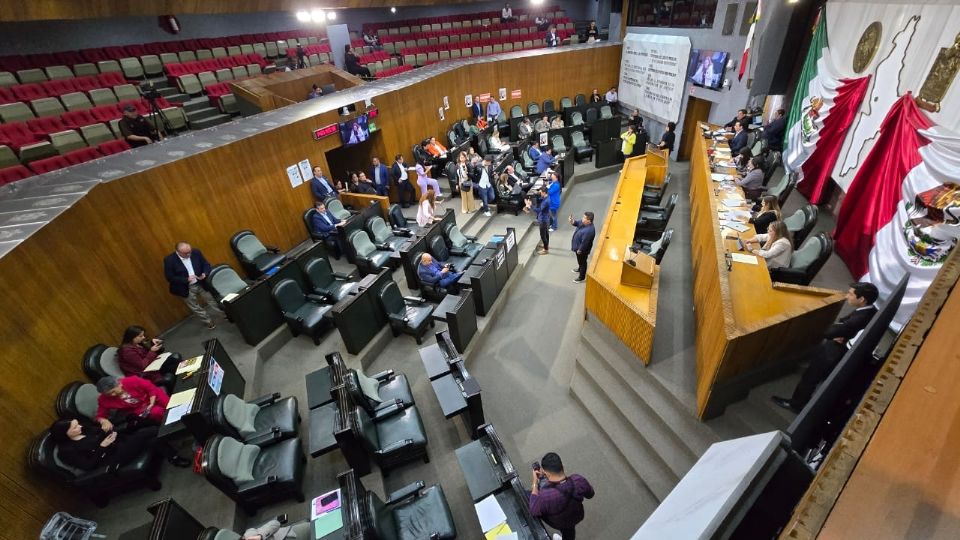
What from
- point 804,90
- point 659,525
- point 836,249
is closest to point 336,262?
point 659,525

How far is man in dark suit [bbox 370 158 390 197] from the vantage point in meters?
8.62

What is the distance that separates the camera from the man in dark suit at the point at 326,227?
7320 mm

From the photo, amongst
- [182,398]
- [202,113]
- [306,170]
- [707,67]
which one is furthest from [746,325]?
[202,113]

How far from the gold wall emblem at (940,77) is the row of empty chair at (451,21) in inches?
655

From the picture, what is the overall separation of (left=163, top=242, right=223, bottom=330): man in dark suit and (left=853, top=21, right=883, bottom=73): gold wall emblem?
994cm

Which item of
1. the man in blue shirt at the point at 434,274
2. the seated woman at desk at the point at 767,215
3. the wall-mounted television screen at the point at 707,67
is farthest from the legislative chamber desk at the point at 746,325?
the wall-mounted television screen at the point at 707,67

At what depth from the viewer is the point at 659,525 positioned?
1.70 meters

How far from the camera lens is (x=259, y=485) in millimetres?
3602

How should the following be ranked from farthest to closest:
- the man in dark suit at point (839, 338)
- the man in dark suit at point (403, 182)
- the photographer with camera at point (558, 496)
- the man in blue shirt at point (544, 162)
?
the man in blue shirt at point (544, 162) → the man in dark suit at point (403, 182) → the man in dark suit at point (839, 338) → the photographer with camera at point (558, 496)

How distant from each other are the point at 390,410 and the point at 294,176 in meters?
5.18

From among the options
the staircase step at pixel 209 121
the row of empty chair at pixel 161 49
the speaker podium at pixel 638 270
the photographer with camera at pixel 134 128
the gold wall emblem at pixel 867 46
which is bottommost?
the speaker podium at pixel 638 270

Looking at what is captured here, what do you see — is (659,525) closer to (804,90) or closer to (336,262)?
(336,262)

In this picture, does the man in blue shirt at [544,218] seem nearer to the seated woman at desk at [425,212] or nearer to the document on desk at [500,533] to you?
the seated woman at desk at [425,212]

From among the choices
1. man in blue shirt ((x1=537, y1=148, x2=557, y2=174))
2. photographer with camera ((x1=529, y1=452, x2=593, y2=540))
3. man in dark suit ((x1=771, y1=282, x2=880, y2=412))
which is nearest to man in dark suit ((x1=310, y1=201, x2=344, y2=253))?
man in blue shirt ((x1=537, y1=148, x2=557, y2=174))
